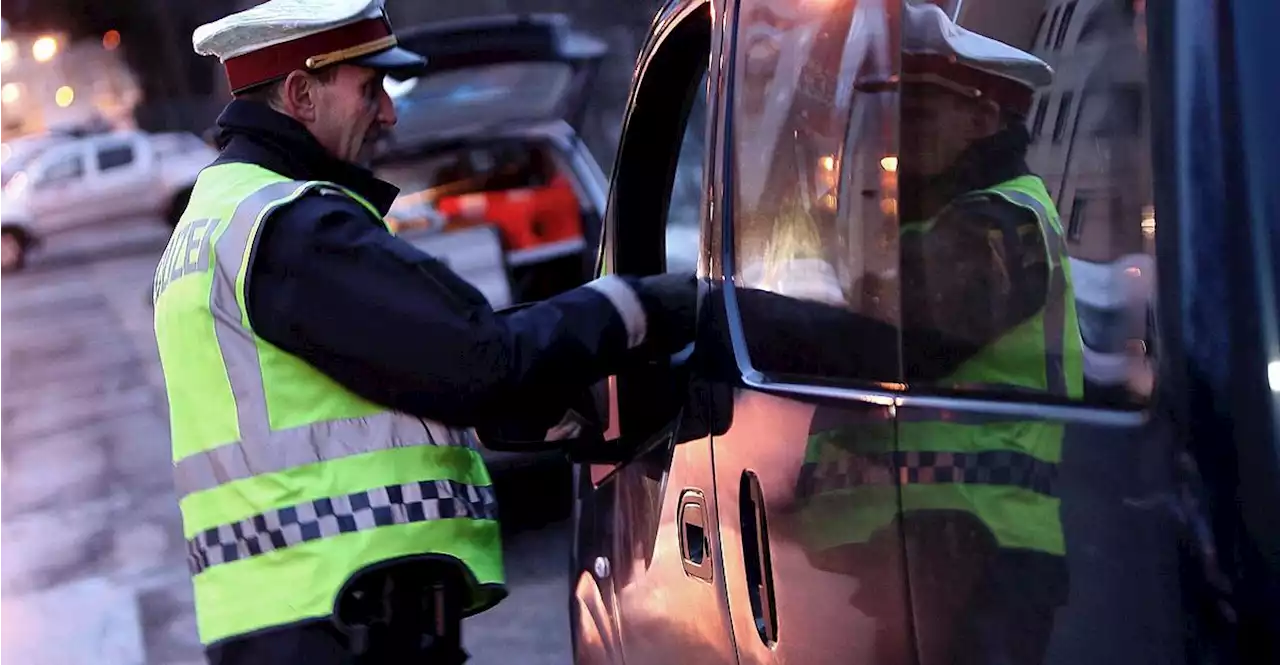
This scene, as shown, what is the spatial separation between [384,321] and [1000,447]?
34.5 inches

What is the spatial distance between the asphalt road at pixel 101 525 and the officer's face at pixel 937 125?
3.26 metres

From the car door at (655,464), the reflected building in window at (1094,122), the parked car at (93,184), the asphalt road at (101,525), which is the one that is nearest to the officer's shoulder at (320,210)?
the car door at (655,464)

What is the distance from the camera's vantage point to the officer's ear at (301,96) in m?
2.12

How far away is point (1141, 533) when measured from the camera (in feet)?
3.88

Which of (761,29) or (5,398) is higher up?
(761,29)

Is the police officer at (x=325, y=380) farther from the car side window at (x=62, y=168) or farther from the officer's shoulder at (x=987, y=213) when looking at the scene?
the car side window at (x=62, y=168)

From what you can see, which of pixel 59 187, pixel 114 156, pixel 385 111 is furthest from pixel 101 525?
pixel 59 187

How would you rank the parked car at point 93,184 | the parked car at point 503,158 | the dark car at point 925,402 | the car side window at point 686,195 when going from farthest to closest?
the parked car at point 93,184 → the parked car at point 503,158 → the car side window at point 686,195 → the dark car at point 925,402

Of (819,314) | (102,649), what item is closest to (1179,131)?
(819,314)

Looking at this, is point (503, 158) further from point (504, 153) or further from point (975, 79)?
point (975, 79)

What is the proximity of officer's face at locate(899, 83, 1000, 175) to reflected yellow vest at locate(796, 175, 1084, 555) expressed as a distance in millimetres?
68

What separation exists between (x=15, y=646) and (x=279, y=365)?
3888 millimetres

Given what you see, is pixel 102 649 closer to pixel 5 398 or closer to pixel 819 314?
pixel 819 314

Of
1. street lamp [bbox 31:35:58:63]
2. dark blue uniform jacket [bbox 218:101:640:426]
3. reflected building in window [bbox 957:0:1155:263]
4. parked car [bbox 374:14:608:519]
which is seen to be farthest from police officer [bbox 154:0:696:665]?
street lamp [bbox 31:35:58:63]
